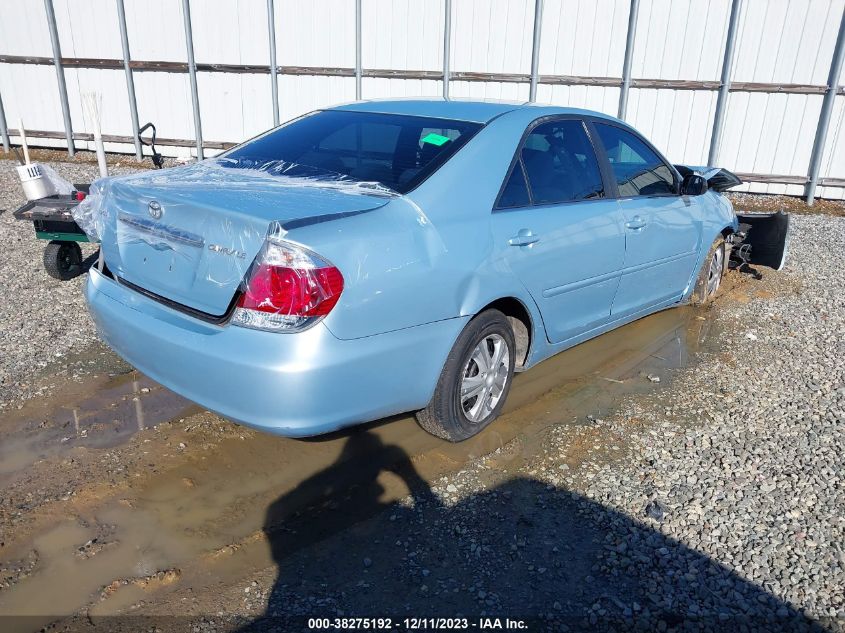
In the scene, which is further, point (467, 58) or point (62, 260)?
point (467, 58)

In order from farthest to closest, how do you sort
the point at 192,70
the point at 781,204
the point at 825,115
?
the point at 192,70 < the point at 781,204 < the point at 825,115

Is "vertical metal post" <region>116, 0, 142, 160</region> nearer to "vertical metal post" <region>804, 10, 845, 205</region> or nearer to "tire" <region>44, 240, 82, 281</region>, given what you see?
"tire" <region>44, 240, 82, 281</region>

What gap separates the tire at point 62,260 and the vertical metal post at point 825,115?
1041 centimetres

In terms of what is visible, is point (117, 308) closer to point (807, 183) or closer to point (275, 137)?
point (275, 137)

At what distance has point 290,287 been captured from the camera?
2633mm

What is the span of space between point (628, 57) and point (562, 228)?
8.13m

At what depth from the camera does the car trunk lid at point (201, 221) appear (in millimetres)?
2736

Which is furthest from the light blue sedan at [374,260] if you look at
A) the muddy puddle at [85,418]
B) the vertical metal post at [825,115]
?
the vertical metal post at [825,115]

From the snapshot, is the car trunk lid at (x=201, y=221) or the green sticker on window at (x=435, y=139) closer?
the car trunk lid at (x=201, y=221)

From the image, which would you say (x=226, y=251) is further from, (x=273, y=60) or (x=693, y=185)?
(x=273, y=60)

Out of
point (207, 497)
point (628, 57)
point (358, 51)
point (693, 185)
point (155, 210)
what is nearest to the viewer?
point (155, 210)

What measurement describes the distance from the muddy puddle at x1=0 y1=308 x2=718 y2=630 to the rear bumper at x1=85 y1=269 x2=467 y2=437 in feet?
1.55

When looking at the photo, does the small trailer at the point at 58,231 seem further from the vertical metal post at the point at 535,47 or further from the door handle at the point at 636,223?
the vertical metal post at the point at 535,47

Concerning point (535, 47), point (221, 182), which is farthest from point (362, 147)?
point (535, 47)
